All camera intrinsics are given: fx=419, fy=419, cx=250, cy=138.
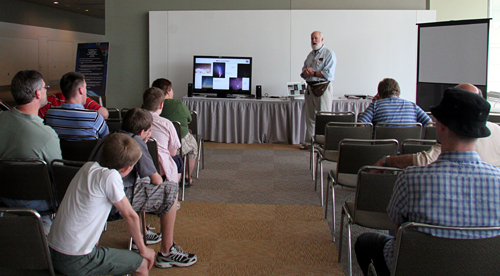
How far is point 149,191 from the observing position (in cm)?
275

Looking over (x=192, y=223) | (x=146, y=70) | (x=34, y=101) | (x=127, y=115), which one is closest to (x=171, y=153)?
(x=192, y=223)

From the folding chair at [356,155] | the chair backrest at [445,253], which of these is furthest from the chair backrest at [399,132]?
the chair backrest at [445,253]

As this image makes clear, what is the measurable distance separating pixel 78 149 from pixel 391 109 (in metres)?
2.83

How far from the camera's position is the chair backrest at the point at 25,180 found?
95.7 inches

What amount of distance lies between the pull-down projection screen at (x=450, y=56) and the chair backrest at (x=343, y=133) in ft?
8.89

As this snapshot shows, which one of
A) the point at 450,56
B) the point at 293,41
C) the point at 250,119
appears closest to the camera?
the point at 450,56

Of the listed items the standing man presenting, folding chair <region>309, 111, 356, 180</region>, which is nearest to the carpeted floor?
folding chair <region>309, 111, 356, 180</region>

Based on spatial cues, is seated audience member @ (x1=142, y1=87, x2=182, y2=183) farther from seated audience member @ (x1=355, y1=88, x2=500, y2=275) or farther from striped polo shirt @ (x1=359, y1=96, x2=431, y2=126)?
seated audience member @ (x1=355, y1=88, x2=500, y2=275)

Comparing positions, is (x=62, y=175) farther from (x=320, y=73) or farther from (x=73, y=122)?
(x=320, y=73)

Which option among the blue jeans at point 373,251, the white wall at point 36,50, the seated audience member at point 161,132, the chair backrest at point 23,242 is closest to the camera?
the chair backrest at point 23,242

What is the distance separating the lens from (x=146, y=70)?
8.30m

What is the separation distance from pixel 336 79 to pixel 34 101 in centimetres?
587

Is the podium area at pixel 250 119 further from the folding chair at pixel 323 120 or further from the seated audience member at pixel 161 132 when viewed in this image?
the seated audience member at pixel 161 132

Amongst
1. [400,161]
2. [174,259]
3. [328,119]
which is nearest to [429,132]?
[328,119]
